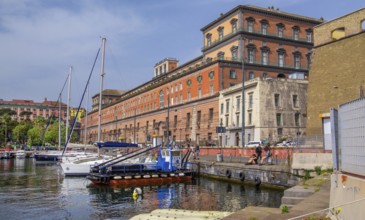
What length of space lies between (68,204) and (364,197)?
19.2 metres

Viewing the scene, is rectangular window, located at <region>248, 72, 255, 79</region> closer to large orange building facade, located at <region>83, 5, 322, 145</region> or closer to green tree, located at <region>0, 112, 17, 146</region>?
large orange building facade, located at <region>83, 5, 322, 145</region>

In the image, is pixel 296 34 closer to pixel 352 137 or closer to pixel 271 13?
pixel 271 13

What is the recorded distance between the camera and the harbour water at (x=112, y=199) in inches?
798

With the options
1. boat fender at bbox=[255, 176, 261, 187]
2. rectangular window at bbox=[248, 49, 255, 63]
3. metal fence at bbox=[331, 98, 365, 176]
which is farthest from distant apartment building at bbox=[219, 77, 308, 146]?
metal fence at bbox=[331, 98, 365, 176]

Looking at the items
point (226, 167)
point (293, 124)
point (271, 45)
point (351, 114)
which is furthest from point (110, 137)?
point (351, 114)

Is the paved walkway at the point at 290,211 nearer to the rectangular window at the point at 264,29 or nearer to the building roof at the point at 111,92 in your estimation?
the rectangular window at the point at 264,29

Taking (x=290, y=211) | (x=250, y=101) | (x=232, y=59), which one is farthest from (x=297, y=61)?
(x=290, y=211)

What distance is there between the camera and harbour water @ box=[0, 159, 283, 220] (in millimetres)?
20281

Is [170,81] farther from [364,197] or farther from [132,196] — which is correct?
[364,197]

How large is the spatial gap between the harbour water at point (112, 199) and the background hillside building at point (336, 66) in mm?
14141

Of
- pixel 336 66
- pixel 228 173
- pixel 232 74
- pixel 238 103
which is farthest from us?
pixel 232 74

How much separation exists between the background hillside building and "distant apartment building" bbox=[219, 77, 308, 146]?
1254 centimetres

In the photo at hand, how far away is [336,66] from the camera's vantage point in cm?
3975

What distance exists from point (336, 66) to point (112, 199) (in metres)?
27.1
